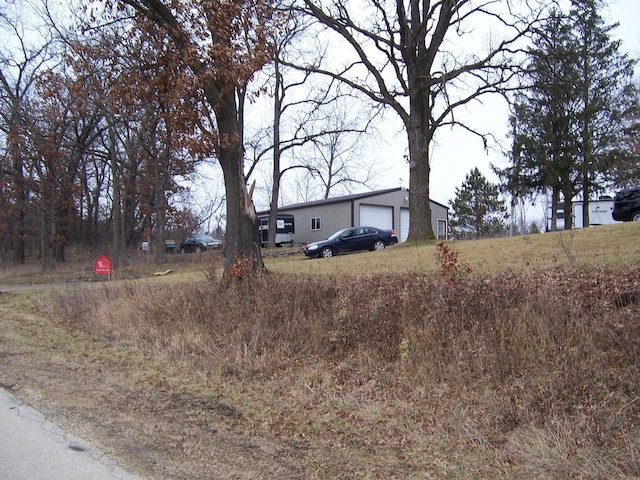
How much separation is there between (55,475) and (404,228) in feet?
135

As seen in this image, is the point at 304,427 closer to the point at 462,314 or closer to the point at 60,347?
the point at 462,314

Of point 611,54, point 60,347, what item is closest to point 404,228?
point 611,54

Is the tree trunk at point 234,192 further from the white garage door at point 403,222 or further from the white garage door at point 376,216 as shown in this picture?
the white garage door at point 403,222

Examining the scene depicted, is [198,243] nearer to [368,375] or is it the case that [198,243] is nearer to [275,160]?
[275,160]

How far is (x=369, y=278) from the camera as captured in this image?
394 inches

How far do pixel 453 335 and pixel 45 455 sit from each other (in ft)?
15.9

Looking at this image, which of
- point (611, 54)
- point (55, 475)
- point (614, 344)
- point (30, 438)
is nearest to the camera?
point (55, 475)

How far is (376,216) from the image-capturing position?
138 ft

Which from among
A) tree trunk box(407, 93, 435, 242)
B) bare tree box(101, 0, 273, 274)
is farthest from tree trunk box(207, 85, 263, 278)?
tree trunk box(407, 93, 435, 242)

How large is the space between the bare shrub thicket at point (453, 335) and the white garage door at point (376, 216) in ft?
98.7

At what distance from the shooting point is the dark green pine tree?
6053cm

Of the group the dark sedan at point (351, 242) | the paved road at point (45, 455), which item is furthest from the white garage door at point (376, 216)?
the paved road at point (45, 455)

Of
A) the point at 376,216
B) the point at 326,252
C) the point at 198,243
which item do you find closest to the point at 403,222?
the point at 376,216

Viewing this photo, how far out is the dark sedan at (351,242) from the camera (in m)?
26.0
